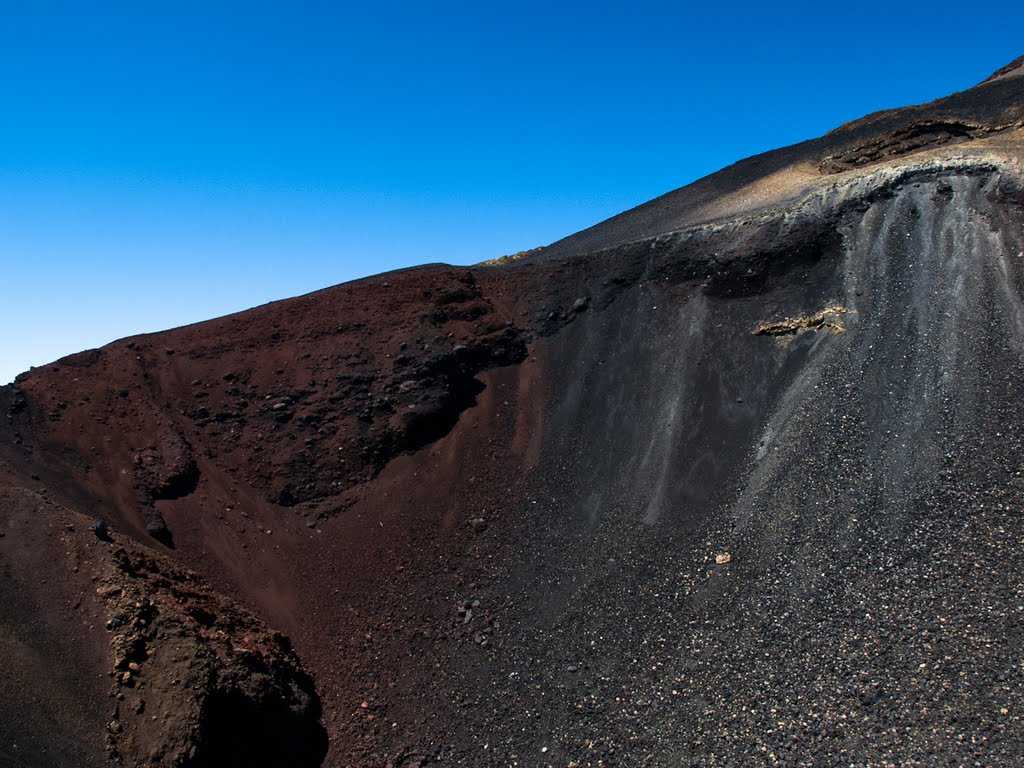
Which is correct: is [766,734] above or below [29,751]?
below

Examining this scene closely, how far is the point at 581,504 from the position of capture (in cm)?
1519

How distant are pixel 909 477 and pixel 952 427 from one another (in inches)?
59.6

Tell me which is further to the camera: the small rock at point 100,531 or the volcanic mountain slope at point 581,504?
the small rock at point 100,531

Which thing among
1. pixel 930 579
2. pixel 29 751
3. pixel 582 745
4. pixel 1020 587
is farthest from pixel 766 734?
pixel 29 751

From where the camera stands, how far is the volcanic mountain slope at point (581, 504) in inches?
377

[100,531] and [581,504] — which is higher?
[100,531]

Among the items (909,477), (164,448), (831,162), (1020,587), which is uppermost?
(831,162)

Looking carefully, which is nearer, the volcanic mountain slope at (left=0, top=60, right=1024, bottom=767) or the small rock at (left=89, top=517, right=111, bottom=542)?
the volcanic mountain slope at (left=0, top=60, right=1024, bottom=767)

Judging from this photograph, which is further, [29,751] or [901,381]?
[901,381]

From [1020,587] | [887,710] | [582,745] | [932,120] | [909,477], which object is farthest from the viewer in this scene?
[932,120]

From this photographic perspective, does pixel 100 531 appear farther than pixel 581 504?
No

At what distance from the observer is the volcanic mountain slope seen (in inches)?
377

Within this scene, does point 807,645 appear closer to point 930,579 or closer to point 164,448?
point 930,579

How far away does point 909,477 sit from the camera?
12.2m
